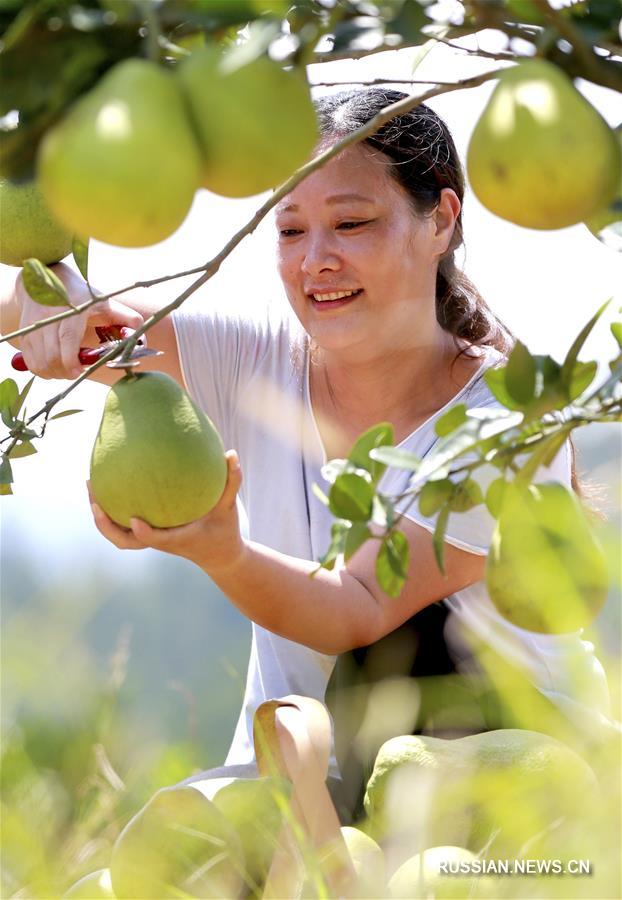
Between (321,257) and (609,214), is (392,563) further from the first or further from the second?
(321,257)

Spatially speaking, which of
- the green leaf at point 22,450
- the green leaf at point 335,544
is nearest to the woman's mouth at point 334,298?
the green leaf at point 22,450

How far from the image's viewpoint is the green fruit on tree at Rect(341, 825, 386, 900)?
1.00 metres

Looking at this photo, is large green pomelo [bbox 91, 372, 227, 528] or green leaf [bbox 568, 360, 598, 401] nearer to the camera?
green leaf [bbox 568, 360, 598, 401]

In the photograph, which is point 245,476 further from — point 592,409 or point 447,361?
point 592,409

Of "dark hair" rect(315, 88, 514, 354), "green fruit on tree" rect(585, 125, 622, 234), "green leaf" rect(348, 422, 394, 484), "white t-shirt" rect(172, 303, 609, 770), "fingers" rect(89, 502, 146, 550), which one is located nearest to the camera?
"green fruit on tree" rect(585, 125, 622, 234)

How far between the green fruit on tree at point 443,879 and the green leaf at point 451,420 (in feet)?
1.20

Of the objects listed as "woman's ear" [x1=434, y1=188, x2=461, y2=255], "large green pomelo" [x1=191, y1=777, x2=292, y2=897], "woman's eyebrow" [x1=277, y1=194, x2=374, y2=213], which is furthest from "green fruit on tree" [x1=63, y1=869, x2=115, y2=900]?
"woman's ear" [x1=434, y1=188, x2=461, y2=255]

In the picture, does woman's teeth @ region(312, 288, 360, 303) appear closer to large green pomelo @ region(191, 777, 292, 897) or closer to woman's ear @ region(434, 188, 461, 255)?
woman's ear @ region(434, 188, 461, 255)

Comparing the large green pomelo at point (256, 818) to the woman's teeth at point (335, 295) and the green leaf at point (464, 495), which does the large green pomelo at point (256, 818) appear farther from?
the woman's teeth at point (335, 295)

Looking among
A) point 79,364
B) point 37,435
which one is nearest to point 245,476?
point 79,364

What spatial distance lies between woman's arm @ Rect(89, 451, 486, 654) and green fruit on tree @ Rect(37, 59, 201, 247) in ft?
1.61

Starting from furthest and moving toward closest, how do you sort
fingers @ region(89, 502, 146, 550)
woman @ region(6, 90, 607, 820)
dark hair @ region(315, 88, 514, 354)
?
dark hair @ region(315, 88, 514, 354) < woman @ region(6, 90, 607, 820) < fingers @ region(89, 502, 146, 550)

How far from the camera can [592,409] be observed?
0.76 metres

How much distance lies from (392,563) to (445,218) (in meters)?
1.28
